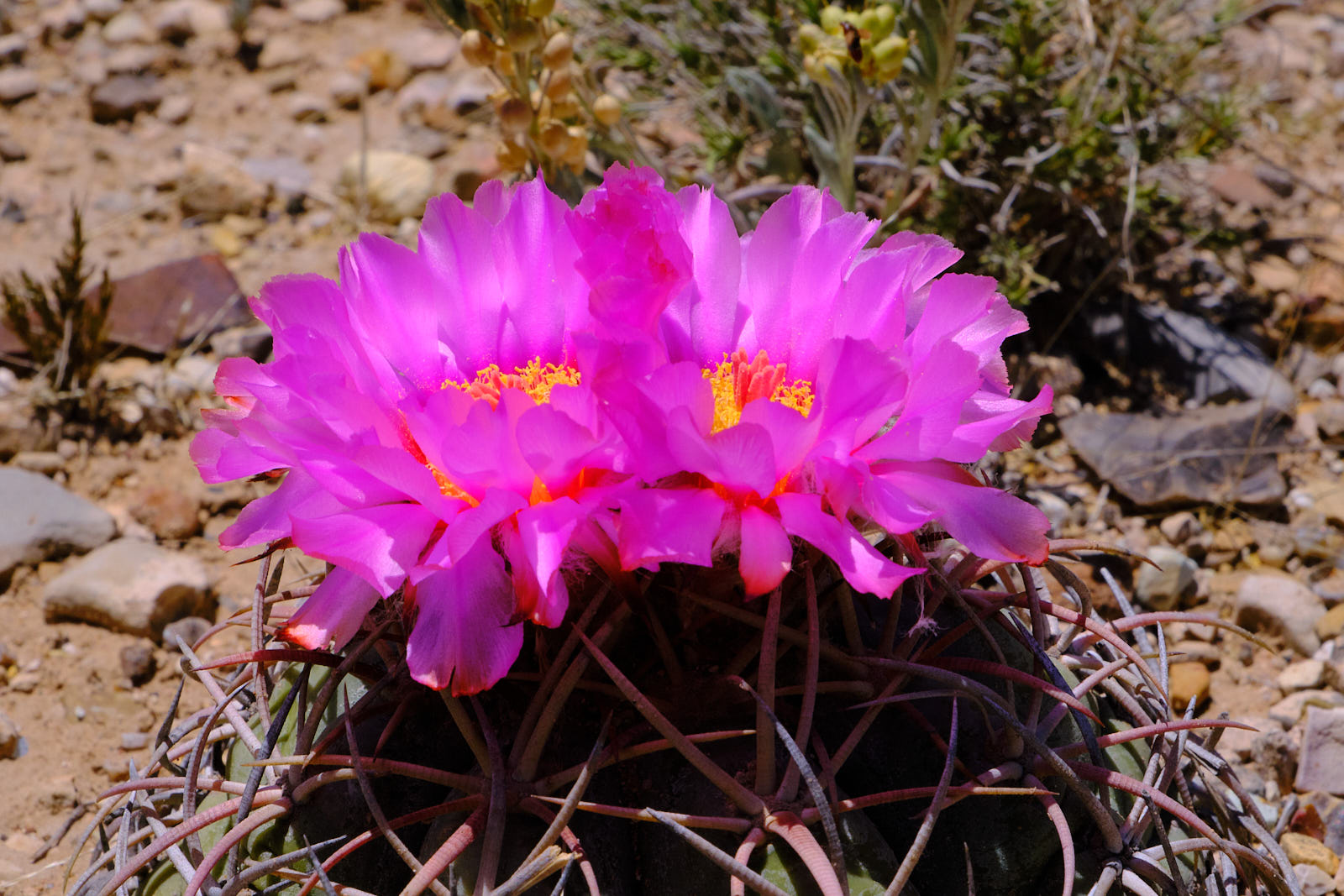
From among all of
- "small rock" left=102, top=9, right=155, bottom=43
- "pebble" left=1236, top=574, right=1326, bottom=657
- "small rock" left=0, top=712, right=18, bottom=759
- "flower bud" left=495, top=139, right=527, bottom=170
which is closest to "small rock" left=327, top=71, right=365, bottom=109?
"small rock" left=102, top=9, right=155, bottom=43

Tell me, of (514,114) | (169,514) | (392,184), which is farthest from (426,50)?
(514,114)

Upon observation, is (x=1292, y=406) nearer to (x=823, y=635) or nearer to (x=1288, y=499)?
(x=1288, y=499)

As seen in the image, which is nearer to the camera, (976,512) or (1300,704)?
(976,512)

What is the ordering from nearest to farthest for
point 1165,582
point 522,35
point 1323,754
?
point 522,35, point 1323,754, point 1165,582

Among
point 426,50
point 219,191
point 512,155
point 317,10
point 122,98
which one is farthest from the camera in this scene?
point 317,10

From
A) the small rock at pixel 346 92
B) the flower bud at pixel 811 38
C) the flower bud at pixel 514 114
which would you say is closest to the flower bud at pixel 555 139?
the flower bud at pixel 514 114

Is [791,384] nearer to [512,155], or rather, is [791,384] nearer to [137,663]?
[512,155]

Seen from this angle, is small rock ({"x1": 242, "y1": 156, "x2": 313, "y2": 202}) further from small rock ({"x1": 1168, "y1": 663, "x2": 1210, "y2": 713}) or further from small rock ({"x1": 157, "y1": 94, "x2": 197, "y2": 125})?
small rock ({"x1": 1168, "y1": 663, "x2": 1210, "y2": 713})
